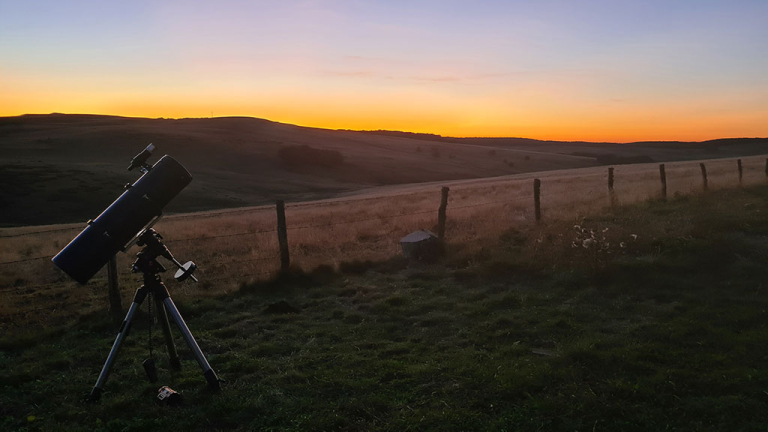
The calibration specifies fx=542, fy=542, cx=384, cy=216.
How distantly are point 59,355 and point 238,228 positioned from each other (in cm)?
1515

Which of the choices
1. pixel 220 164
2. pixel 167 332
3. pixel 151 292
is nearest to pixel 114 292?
pixel 167 332

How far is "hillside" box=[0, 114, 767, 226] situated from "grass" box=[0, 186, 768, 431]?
118 feet

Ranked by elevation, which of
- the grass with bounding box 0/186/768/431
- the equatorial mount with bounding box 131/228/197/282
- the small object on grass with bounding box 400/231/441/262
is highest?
the equatorial mount with bounding box 131/228/197/282

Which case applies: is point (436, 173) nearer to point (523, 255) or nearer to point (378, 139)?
point (378, 139)

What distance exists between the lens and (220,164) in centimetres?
6825

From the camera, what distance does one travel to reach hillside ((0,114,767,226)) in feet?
143

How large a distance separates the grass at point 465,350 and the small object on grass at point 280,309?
0.62 feet

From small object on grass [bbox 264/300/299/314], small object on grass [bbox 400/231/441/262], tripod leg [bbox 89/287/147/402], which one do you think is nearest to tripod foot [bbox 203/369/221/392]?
tripod leg [bbox 89/287/147/402]

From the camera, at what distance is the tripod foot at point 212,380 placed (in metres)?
5.32

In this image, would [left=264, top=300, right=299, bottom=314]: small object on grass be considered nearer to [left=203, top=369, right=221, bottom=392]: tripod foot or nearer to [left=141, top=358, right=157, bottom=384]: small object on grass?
[left=141, top=358, right=157, bottom=384]: small object on grass

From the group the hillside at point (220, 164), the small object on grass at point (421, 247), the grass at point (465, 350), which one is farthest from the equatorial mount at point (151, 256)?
the hillside at point (220, 164)

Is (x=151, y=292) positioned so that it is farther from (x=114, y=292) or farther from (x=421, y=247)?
(x=421, y=247)

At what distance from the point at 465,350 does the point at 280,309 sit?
334cm

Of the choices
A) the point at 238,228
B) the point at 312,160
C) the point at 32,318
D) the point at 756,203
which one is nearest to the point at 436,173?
the point at 312,160
